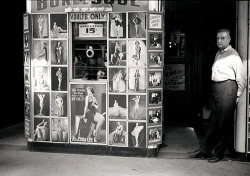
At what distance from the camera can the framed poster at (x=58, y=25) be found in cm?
680

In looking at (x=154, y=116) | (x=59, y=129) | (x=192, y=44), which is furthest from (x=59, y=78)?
(x=192, y=44)

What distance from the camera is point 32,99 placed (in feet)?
23.3

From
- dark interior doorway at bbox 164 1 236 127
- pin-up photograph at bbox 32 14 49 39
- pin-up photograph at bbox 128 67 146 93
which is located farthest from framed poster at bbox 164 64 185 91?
pin-up photograph at bbox 32 14 49 39

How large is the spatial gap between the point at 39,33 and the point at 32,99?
127 cm

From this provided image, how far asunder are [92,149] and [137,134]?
2.98ft

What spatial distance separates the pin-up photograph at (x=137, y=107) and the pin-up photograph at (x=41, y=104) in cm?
159

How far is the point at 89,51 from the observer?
693 cm

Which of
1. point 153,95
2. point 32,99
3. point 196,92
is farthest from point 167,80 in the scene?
point 32,99

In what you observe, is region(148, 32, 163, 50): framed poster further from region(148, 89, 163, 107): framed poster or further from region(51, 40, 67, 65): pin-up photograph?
region(51, 40, 67, 65): pin-up photograph

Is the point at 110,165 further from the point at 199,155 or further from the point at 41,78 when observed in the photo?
the point at 41,78

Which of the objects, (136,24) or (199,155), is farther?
(199,155)

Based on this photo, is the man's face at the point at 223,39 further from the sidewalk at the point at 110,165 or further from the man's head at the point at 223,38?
the sidewalk at the point at 110,165

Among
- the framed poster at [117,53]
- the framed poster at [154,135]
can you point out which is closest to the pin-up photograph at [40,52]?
the framed poster at [117,53]

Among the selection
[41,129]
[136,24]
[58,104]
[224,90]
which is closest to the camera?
[224,90]
